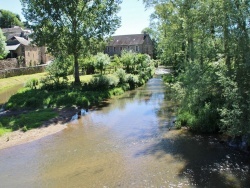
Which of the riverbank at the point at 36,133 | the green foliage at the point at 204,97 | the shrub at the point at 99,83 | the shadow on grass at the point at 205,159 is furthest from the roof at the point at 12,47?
the shadow on grass at the point at 205,159

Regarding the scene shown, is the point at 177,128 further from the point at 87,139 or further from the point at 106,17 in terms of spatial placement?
the point at 106,17

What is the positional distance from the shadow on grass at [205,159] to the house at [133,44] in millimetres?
69897

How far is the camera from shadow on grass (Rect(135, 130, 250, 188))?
11109mm

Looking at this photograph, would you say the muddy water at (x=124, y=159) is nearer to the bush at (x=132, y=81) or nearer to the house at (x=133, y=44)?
the bush at (x=132, y=81)

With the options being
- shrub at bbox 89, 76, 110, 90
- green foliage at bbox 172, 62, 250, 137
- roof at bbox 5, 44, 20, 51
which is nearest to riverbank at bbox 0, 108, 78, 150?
green foliage at bbox 172, 62, 250, 137

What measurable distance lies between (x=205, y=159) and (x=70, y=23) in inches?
960

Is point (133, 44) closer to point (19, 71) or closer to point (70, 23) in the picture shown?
point (19, 71)

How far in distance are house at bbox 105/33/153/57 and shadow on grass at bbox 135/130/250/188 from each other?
69.9 metres

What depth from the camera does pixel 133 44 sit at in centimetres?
8500

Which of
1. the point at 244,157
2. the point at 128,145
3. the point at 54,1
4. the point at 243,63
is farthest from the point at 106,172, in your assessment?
the point at 54,1

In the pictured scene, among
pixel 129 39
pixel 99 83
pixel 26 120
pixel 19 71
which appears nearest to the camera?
pixel 26 120

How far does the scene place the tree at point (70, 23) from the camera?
30672mm

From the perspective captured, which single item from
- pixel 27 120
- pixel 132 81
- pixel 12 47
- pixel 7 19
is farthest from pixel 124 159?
pixel 7 19

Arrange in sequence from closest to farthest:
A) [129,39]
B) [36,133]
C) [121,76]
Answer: [36,133] < [121,76] < [129,39]
